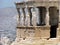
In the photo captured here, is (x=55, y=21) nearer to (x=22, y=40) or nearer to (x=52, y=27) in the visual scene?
(x=52, y=27)

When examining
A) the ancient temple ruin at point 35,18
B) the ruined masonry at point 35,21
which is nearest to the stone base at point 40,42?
the ruined masonry at point 35,21

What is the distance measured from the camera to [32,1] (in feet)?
194

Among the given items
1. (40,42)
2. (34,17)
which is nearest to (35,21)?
(34,17)

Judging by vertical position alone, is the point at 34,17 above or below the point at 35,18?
above

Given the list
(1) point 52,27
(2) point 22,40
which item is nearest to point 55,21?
(1) point 52,27

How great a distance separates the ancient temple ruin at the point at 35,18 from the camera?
5834 centimetres

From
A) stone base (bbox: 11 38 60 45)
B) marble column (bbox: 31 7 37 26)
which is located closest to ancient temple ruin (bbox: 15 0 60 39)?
marble column (bbox: 31 7 37 26)

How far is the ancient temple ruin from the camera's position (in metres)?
58.3

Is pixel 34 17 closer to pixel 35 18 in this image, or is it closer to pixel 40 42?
pixel 35 18

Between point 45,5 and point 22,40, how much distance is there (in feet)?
14.7

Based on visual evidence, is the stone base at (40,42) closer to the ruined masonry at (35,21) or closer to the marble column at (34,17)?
the ruined masonry at (35,21)

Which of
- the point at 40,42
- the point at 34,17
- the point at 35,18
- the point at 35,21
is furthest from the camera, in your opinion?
the point at 35,18

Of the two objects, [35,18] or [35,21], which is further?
[35,18]

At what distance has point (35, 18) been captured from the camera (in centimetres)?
6062
